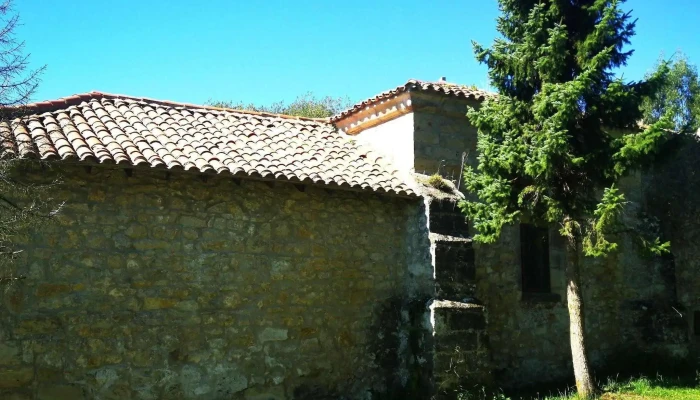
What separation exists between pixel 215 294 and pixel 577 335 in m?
5.15

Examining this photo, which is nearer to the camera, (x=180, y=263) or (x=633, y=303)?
(x=180, y=263)

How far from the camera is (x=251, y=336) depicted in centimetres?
838

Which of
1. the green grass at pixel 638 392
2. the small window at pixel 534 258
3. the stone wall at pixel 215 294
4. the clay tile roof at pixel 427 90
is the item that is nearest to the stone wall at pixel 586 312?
the small window at pixel 534 258

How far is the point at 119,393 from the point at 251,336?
1.80 meters

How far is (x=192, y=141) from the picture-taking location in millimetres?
8789

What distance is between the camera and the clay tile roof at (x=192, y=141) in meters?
7.50

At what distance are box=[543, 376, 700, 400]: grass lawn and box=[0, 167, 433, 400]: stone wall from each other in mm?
2782

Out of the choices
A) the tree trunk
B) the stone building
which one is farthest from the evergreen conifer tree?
the stone building

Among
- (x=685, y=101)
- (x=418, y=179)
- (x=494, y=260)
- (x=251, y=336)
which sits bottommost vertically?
(x=251, y=336)

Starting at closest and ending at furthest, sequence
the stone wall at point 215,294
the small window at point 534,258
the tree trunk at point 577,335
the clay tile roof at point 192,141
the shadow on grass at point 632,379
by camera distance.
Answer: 1. the stone wall at point 215,294
2. the clay tile roof at point 192,141
3. the tree trunk at point 577,335
4. the shadow on grass at point 632,379
5. the small window at point 534,258

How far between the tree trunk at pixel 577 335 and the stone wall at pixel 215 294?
211 centimetres

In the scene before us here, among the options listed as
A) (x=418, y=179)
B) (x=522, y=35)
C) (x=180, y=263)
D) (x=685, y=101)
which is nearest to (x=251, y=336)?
(x=180, y=263)

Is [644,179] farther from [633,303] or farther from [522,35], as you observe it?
[522,35]

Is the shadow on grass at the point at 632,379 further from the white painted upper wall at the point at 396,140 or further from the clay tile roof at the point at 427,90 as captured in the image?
the clay tile roof at the point at 427,90
